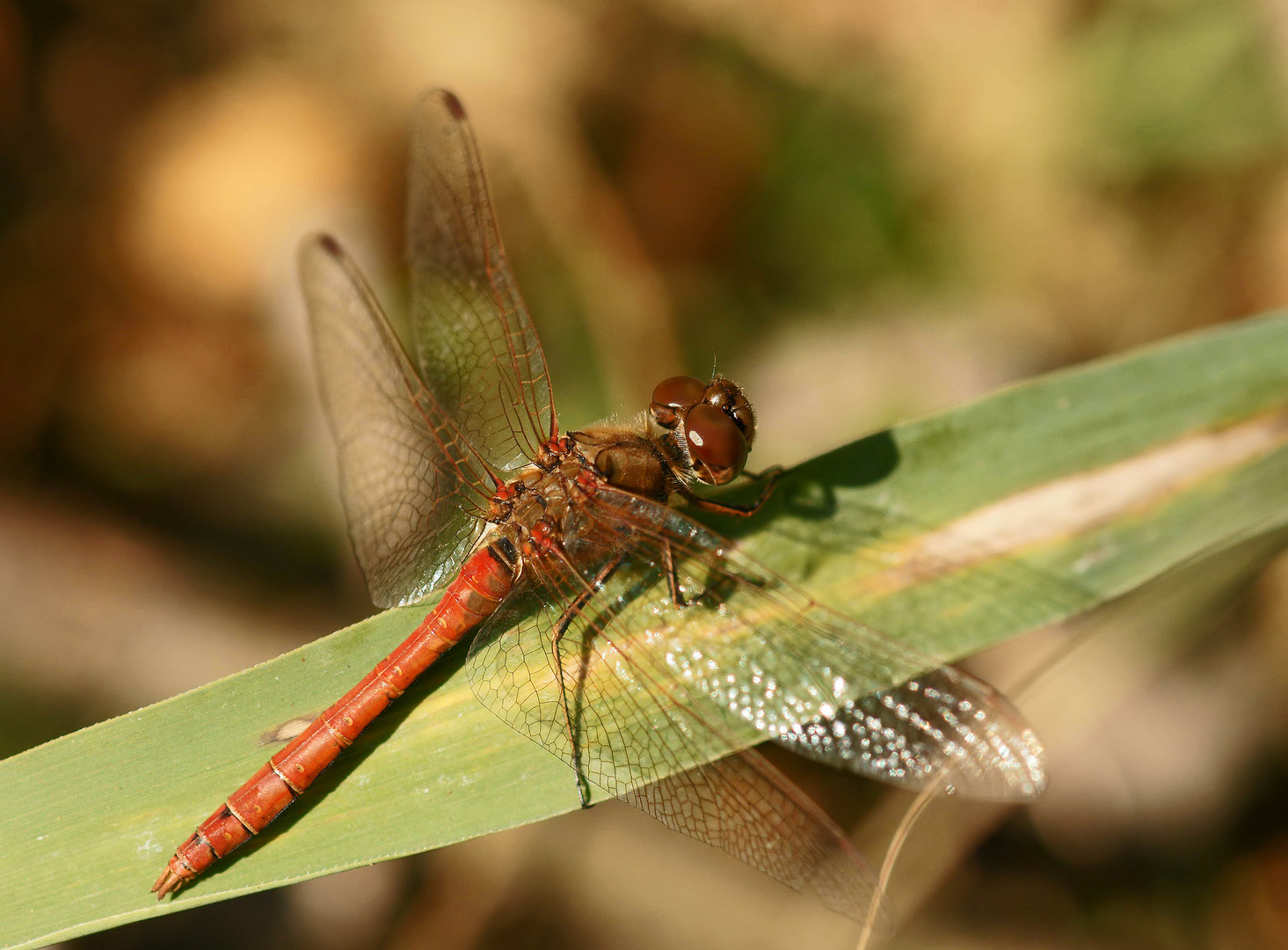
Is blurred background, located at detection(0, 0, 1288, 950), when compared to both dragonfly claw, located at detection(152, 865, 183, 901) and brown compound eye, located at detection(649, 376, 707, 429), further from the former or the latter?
dragonfly claw, located at detection(152, 865, 183, 901)

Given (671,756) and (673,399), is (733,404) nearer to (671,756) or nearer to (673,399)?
(673,399)

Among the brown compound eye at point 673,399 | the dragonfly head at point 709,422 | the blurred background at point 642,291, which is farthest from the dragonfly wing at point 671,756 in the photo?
the blurred background at point 642,291

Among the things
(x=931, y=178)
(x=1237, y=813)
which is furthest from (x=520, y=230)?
(x=1237, y=813)

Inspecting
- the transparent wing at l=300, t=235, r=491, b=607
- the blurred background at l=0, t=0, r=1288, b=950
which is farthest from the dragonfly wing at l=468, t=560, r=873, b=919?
the blurred background at l=0, t=0, r=1288, b=950

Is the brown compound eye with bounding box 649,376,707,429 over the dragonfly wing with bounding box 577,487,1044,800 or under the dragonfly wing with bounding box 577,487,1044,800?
over

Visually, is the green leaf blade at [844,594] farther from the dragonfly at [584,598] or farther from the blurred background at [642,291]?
the blurred background at [642,291]
